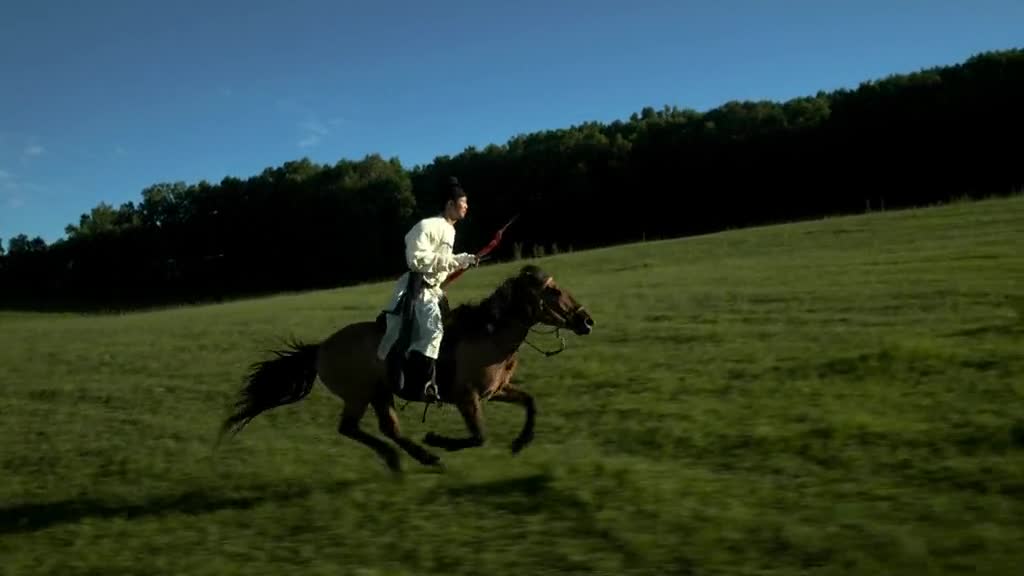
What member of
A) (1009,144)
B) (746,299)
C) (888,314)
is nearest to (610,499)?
(888,314)

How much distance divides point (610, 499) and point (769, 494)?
4.30 ft

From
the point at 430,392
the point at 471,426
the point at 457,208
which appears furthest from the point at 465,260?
the point at 471,426

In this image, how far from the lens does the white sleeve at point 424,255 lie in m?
8.67

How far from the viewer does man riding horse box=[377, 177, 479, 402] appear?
8695mm

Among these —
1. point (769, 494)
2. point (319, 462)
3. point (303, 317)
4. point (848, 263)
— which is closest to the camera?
point (769, 494)

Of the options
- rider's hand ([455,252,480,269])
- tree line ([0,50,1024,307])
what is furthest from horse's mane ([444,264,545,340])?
tree line ([0,50,1024,307])

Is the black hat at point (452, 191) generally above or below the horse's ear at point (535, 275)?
above

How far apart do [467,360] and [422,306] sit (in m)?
0.73

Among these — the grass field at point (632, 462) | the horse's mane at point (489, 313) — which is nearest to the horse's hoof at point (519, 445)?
the grass field at point (632, 462)

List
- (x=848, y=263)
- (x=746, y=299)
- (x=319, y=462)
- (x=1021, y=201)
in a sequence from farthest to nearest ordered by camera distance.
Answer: (x=1021, y=201)
(x=848, y=263)
(x=746, y=299)
(x=319, y=462)

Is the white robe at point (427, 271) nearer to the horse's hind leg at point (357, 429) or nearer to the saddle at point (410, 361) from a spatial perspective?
the saddle at point (410, 361)

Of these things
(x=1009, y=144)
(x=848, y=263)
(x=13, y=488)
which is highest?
(x=1009, y=144)

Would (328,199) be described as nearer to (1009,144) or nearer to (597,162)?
(597,162)

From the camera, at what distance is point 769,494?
23.1 ft
